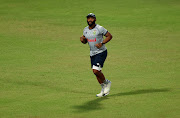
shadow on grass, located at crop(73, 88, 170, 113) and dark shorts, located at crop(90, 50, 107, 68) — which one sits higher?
dark shorts, located at crop(90, 50, 107, 68)

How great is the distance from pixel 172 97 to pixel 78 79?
400 cm

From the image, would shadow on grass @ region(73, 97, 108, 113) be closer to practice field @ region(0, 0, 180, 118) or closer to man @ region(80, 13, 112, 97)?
practice field @ region(0, 0, 180, 118)

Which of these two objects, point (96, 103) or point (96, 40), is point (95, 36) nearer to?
point (96, 40)

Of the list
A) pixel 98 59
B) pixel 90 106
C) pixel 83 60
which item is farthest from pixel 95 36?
pixel 83 60

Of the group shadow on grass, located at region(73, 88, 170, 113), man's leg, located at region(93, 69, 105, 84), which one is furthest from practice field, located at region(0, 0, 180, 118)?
man's leg, located at region(93, 69, 105, 84)

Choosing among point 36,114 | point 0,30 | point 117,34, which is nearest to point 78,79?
point 36,114

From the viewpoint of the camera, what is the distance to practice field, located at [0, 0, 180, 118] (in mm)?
12414

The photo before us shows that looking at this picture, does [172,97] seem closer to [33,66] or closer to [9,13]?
[33,66]

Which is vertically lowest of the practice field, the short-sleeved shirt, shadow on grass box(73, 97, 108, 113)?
shadow on grass box(73, 97, 108, 113)

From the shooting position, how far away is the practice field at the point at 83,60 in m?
12.4

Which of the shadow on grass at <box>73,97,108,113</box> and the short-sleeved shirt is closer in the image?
the shadow on grass at <box>73,97,108,113</box>

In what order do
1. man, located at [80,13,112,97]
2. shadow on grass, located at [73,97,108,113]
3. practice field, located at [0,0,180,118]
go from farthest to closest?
man, located at [80,13,112,97] < practice field, located at [0,0,180,118] < shadow on grass, located at [73,97,108,113]

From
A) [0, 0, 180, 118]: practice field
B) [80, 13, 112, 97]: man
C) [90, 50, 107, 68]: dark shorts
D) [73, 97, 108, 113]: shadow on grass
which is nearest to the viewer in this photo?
[73, 97, 108, 113]: shadow on grass

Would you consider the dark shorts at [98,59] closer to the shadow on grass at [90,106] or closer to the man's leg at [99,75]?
the man's leg at [99,75]
